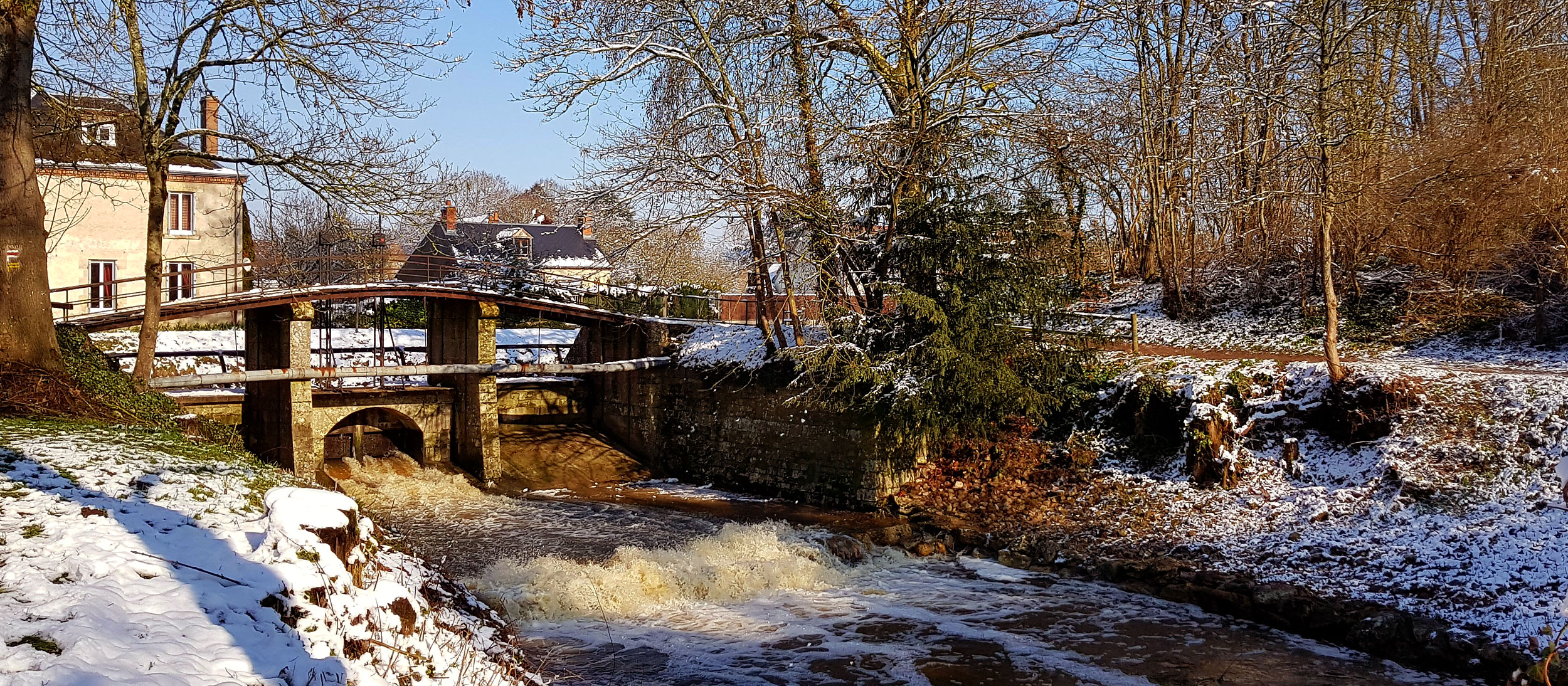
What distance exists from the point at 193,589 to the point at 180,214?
Answer: 27.2 m

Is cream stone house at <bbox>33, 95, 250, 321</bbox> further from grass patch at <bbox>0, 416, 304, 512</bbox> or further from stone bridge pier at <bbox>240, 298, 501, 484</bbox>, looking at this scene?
grass patch at <bbox>0, 416, 304, 512</bbox>

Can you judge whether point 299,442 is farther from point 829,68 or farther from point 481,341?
point 829,68

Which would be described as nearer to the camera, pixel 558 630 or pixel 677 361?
pixel 558 630

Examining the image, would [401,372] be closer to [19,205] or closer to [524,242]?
[19,205]

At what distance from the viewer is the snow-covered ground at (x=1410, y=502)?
33.7ft

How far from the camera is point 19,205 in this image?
9555 mm

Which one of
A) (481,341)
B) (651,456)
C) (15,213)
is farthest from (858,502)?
(15,213)

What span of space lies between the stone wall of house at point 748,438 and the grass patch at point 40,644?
13.3 metres

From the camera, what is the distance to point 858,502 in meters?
17.3

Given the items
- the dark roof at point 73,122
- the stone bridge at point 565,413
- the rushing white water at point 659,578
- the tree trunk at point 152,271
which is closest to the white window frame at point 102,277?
the stone bridge at point 565,413

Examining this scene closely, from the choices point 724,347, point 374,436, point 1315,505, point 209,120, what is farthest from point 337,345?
point 1315,505

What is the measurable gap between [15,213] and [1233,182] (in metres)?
20.7

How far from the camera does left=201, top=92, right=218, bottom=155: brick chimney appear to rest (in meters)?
A: 12.7

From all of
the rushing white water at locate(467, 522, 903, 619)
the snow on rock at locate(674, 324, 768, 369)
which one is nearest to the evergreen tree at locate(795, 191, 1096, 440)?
the rushing white water at locate(467, 522, 903, 619)
